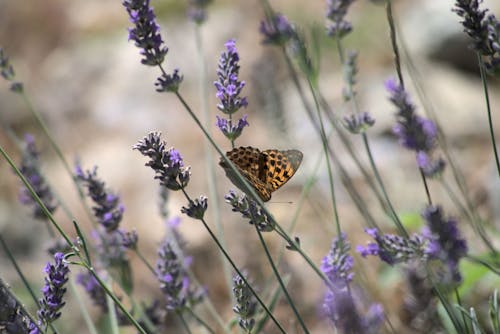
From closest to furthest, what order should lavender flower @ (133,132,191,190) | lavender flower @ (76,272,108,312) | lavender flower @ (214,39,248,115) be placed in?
lavender flower @ (133,132,191,190)
lavender flower @ (214,39,248,115)
lavender flower @ (76,272,108,312)

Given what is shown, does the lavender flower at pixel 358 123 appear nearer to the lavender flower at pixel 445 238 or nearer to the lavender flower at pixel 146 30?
the lavender flower at pixel 146 30

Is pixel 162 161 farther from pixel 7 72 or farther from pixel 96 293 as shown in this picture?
pixel 7 72

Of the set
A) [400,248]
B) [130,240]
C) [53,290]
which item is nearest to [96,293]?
[130,240]

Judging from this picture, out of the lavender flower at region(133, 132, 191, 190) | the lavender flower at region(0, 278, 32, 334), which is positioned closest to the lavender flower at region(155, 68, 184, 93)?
the lavender flower at region(133, 132, 191, 190)

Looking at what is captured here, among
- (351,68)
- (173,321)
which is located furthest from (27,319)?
(173,321)

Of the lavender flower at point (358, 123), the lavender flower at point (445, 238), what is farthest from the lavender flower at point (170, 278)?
the lavender flower at point (445, 238)

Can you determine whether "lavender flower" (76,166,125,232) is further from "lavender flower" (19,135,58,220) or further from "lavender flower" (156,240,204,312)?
"lavender flower" (19,135,58,220)
